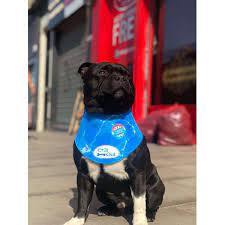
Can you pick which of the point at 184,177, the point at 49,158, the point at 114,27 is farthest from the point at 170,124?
the point at 114,27

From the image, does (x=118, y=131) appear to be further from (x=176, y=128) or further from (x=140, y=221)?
(x=176, y=128)

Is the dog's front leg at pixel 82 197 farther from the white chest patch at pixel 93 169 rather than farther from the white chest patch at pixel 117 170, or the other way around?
the white chest patch at pixel 117 170

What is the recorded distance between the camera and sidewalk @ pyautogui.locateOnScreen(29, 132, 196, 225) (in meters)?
2.94

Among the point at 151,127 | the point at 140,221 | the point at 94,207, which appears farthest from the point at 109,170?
the point at 151,127

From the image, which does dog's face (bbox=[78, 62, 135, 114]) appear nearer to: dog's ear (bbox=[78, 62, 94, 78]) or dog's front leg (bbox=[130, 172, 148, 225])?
dog's ear (bbox=[78, 62, 94, 78])

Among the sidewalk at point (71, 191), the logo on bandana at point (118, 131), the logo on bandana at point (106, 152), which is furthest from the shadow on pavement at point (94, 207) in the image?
the logo on bandana at point (118, 131)

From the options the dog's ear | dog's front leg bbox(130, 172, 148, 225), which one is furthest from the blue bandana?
the dog's ear

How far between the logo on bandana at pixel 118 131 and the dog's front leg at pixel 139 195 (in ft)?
1.06
